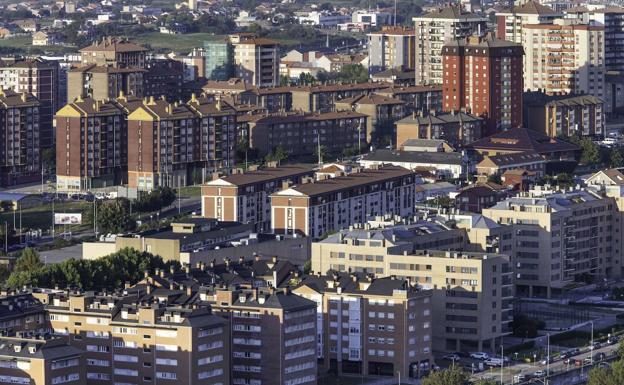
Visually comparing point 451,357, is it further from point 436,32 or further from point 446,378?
point 436,32

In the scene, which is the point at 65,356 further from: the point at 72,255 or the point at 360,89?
the point at 360,89

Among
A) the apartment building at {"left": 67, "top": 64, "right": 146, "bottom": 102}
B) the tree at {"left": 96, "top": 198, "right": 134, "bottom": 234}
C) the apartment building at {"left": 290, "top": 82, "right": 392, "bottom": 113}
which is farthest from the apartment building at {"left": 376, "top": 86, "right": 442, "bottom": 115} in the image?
the tree at {"left": 96, "top": 198, "right": 134, "bottom": 234}

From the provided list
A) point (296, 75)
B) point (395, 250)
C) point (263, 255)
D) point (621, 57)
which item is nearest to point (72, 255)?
point (263, 255)

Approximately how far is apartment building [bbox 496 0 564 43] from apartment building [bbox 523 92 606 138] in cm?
720

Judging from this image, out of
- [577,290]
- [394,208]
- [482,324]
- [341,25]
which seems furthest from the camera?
[341,25]

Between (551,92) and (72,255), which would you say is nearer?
(72,255)

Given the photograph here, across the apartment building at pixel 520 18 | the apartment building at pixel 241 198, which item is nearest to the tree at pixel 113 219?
the apartment building at pixel 241 198

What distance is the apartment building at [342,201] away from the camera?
6316 cm

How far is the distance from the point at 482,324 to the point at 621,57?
5017 centimetres

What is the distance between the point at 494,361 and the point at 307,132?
3496cm

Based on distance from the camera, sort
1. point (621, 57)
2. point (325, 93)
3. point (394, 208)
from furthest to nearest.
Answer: point (621, 57), point (325, 93), point (394, 208)

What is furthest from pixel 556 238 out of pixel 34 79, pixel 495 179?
pixel 34 79

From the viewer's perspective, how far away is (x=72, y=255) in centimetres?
6144

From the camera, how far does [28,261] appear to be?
56.8 metres
